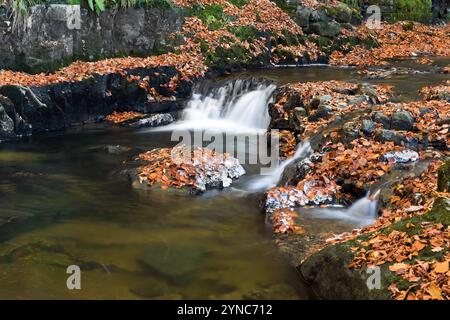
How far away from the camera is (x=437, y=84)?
1272 cm

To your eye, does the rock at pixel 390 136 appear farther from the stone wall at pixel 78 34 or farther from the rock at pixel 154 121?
the stone wall at pixel 78 34

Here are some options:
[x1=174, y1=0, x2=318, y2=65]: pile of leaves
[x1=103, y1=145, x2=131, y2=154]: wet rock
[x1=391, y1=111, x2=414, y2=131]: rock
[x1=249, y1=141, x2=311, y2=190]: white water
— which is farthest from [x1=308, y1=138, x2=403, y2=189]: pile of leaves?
[x1=174, y1=0, x2=318, y2=65]: pile of leaves

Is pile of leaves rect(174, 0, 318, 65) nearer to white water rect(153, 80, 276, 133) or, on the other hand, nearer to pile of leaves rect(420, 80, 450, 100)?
white water rect(153, 80, 276, 133)

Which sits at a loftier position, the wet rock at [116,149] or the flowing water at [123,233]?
the wet rock at [116,149]

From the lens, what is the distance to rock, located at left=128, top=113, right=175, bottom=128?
1350 centimetres

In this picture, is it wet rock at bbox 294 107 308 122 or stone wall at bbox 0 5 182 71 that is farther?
stone wall at bbox 0 5 182 71

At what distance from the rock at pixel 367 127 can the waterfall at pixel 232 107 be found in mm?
4491

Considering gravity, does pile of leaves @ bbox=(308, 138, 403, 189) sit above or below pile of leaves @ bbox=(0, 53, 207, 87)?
below

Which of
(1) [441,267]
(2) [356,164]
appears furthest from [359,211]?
(1) [441,267]

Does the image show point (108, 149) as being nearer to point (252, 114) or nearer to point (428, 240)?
point (252, 114)

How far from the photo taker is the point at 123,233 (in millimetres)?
6754

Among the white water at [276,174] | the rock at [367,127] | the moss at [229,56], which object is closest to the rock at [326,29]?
the moss at [229,56]

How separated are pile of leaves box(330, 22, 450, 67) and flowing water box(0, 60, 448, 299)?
1004 cm

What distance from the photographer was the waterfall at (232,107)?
1334cm
